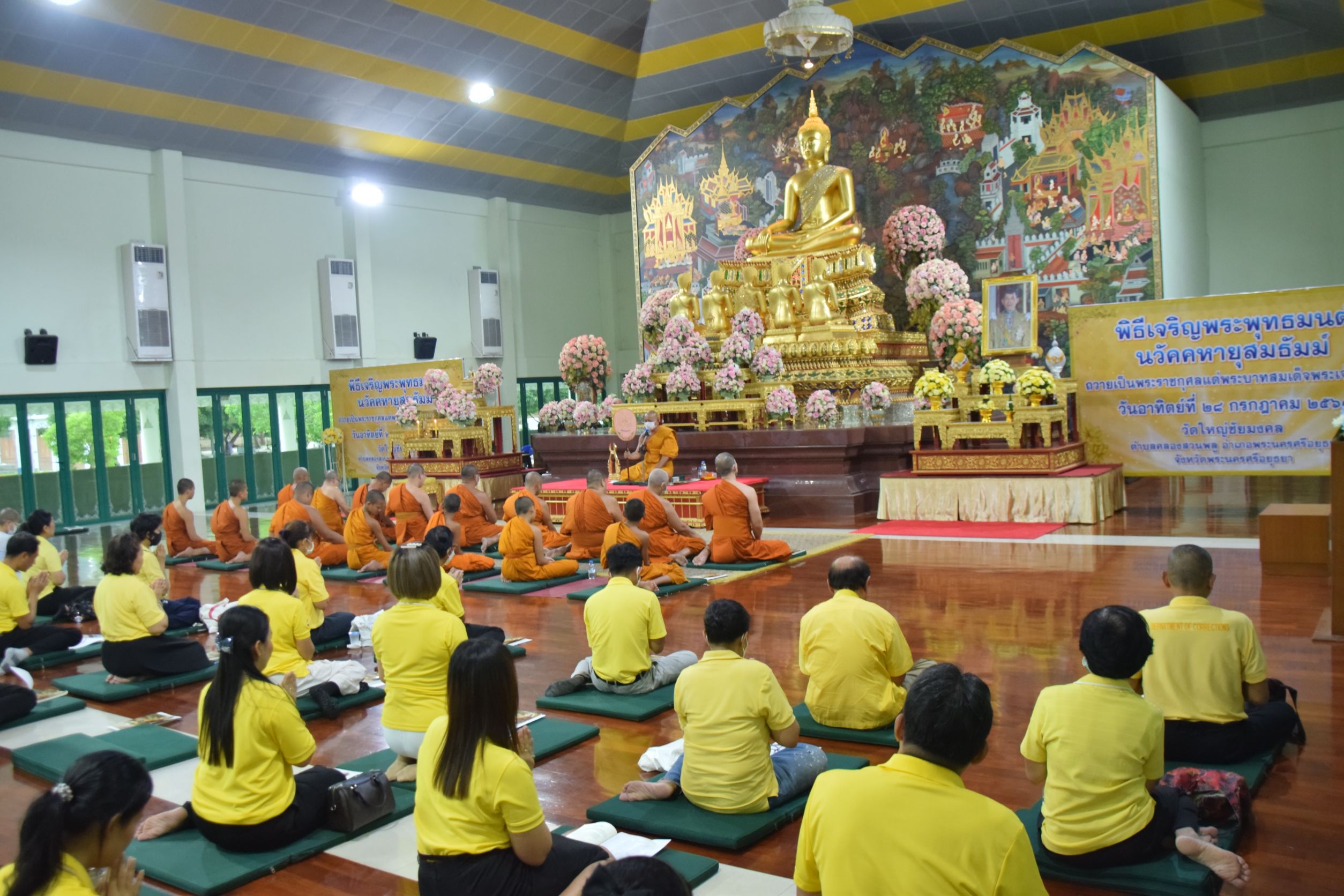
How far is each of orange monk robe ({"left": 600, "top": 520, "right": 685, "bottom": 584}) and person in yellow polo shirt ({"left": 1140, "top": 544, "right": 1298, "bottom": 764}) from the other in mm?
4310

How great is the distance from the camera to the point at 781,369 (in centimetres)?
1356

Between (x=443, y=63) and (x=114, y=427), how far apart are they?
6.92 metres

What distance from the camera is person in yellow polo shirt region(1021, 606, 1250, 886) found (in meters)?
2.84

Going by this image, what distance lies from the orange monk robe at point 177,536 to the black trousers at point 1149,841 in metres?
9.37

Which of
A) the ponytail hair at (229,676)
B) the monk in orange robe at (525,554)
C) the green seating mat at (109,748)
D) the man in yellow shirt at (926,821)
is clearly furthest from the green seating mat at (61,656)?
the man in yellow shirt at (926,821)

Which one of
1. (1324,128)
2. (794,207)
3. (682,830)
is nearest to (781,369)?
(794,207)

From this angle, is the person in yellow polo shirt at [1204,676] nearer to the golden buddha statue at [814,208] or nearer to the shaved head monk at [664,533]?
the shaved head monk at [664,533]

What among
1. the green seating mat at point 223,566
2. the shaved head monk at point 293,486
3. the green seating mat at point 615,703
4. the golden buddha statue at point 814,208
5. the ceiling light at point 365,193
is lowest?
the green seating mat at point 615,703

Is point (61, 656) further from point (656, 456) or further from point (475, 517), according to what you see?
point (656, 456)

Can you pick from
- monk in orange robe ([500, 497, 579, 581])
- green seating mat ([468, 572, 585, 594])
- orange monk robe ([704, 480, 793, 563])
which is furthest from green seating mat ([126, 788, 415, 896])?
orange monk robe ([704, 480, 793, 563])

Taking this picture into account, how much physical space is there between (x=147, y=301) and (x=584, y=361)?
6.01m

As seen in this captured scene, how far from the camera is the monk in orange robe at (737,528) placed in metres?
8.38

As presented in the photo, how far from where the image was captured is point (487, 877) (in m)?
2.64

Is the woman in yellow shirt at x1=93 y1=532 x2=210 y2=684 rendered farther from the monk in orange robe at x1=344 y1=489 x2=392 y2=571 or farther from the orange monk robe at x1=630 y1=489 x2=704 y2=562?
the orange monk robe at x1=630 y1=489 x2=704 y2=562
